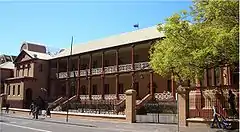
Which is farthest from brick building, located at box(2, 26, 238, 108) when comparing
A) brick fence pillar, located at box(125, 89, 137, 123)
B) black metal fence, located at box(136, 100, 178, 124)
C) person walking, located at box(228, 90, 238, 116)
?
person walking, located at box(228, 90, 238, 116)

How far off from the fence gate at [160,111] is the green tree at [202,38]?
20.2 ft

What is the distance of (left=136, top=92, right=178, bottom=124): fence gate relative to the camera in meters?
23.4

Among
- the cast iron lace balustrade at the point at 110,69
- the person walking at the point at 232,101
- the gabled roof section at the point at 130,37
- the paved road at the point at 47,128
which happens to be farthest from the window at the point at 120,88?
the person walking at the point at 232,101

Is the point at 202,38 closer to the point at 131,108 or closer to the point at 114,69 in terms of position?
the point at 131,108

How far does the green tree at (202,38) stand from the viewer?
14039mm

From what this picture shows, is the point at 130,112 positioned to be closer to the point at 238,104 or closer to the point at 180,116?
the point at 180,116

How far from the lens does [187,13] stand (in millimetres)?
16891

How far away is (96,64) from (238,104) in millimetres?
30135

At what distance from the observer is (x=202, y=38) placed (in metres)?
14.9

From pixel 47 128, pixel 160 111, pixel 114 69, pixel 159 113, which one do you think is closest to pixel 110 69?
pixel 114 69

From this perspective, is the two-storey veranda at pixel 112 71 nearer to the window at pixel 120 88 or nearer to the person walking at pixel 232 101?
the window at pixel 120 88

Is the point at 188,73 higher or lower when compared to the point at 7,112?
higher

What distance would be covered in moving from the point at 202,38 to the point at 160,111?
13539 mm

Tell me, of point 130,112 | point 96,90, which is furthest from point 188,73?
point 96,90
